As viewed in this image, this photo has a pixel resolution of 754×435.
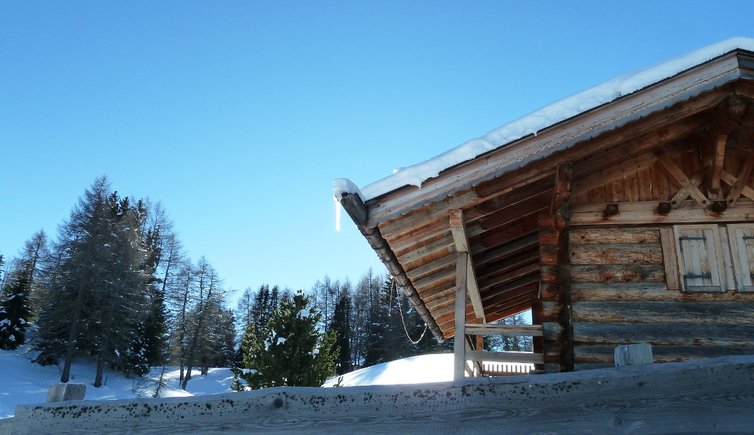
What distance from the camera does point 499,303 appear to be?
14.2 meters

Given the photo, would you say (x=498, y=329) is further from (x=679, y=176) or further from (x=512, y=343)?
(x=512, y=343)

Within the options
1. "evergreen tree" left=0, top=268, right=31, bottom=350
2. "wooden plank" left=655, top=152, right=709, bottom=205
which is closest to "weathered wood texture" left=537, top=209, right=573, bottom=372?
"wooden plank" left=655, top=152, right=709, bottom=205

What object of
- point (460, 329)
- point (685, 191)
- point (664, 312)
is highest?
point (685, 191)

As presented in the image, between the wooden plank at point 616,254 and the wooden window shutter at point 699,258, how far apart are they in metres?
0.28

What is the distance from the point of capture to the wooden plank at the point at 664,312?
719cm

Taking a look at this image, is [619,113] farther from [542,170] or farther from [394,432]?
[394,432]

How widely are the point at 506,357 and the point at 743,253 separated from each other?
10.1 feet

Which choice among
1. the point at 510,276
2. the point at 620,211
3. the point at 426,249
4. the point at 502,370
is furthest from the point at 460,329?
the point at 502,370

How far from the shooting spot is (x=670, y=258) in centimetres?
754

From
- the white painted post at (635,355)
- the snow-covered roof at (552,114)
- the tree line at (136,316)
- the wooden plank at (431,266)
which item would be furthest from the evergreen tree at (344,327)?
the white painted post at (635,355)

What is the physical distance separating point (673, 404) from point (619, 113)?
4.75 meters

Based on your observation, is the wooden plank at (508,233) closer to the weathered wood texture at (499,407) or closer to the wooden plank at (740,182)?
the wooden plank at (740,182)

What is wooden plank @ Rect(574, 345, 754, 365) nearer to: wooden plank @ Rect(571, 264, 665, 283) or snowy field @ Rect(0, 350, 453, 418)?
wooden plank @ Rect(571, 264, 665, 283)

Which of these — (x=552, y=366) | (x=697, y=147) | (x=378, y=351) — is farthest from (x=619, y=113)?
(x=378, y=351)
